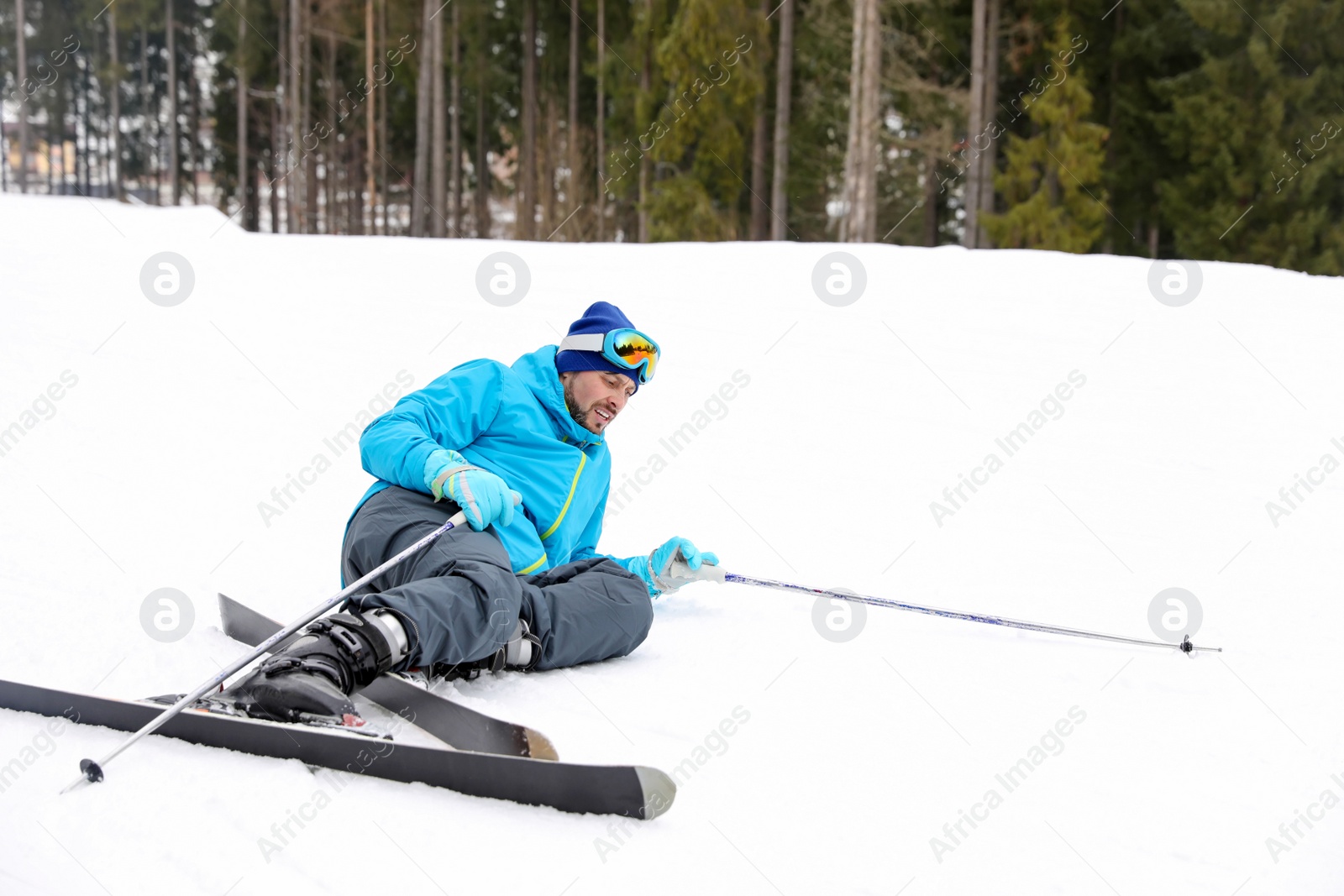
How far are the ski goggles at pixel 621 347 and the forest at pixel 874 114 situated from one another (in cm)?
841

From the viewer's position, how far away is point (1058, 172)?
15070 mm

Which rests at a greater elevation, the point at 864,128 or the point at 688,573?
the point at 864,128

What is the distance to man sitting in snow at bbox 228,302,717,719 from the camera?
2223 mm

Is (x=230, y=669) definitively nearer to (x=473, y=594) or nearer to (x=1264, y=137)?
(x=473, y=594)

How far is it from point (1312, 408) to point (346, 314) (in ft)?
16.3

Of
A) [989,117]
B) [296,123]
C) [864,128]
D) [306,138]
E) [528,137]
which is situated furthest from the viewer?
[306,138]

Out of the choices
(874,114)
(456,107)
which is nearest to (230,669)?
(874,114)

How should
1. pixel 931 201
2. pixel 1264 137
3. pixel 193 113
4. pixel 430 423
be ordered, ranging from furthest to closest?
pixel 193 113, pixel 931 201, pixel 1264 137, pixel 430 423

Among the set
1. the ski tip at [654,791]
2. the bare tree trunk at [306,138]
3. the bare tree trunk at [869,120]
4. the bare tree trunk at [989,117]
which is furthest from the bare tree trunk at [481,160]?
the ski tip at [654,791]

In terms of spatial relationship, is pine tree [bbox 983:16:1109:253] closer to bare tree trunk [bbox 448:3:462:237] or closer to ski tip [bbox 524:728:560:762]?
bare tree trunk [bbox 448:3:462:237]

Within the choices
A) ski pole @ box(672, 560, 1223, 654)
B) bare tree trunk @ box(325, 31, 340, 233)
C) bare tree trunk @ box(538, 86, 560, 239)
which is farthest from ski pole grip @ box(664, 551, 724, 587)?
bare tree trunk @ box(325, 31, 340, 233)

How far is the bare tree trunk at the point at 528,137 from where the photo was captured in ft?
69.4

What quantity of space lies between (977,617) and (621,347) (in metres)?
1.28

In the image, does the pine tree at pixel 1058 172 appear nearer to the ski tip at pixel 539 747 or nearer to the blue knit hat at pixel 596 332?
the blue knit hat at pixel 596 332
